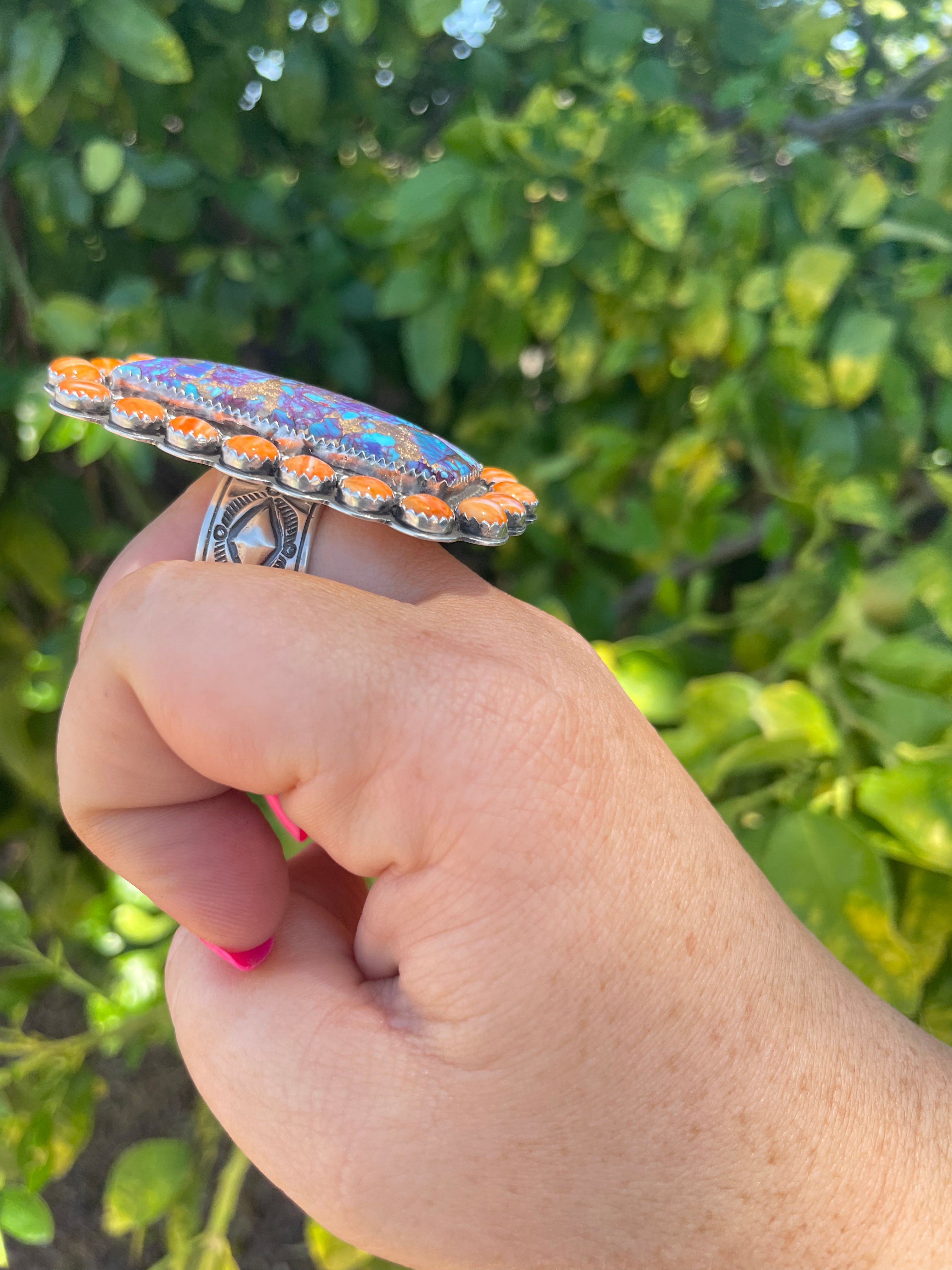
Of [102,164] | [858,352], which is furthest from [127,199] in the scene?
[858,352]

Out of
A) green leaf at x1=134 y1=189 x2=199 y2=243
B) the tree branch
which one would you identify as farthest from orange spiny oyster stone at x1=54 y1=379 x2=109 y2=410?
the tree branch

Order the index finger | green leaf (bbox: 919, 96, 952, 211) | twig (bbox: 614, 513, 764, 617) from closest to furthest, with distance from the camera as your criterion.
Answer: the index finger < green leaf (bbox: 919, 96, 952, 211) < twig (bbox: 614, 513, 764, 617)

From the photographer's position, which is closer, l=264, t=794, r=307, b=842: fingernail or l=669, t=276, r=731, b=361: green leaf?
l=264, t=794, r=307, b=842: fingernail

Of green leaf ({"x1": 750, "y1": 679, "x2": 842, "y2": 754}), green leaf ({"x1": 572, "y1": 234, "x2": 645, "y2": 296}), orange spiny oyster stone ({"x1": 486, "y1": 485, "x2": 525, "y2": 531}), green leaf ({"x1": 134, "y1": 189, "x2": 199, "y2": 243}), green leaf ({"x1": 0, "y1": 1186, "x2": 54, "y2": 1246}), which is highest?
green leaf ({"x1": 572, "y1": 234, "x2": 645, "y2": 296})

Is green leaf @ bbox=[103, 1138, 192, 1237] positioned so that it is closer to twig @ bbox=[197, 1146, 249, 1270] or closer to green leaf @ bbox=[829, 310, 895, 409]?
twig @ bbox=[197, 1146, 249, 1270]

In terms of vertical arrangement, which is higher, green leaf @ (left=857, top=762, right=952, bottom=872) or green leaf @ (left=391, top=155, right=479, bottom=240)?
green leaf @ (left=391, top=155, right=479, bottom=240)

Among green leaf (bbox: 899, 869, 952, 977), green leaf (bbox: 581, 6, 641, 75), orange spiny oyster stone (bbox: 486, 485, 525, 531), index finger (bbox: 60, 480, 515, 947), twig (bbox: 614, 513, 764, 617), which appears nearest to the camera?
index finger (bbox: 60, 480, 515, 947)
